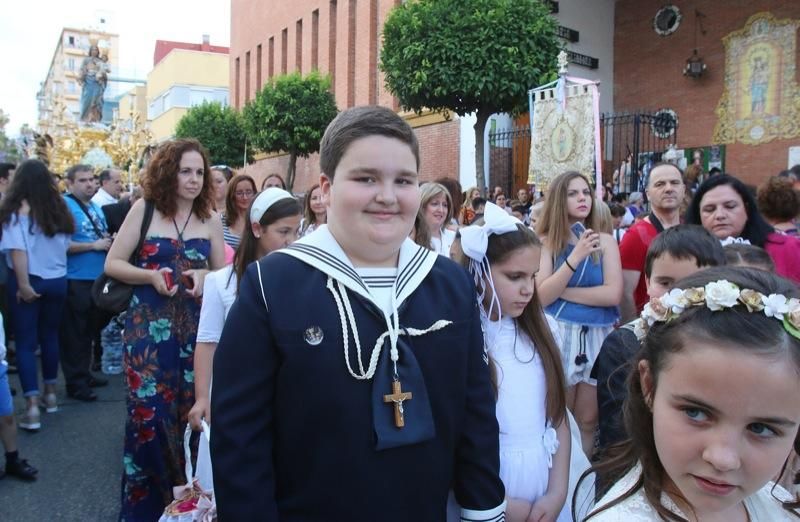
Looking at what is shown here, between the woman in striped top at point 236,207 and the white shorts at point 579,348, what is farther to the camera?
the woman in striped top at point 236,207

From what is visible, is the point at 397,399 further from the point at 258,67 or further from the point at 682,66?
the point at 258,67

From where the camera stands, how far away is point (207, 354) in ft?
9.95

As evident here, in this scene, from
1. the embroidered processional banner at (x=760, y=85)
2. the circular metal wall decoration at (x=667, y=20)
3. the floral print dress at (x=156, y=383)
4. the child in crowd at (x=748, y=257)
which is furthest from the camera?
→ the circular metal wall decoration at (x=667, y=20)

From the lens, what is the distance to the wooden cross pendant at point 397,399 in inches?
66.0

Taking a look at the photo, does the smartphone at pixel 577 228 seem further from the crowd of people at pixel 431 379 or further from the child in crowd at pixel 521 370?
the child in crowd at pixel 521 370

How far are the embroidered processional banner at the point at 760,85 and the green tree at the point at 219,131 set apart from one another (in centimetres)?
1891

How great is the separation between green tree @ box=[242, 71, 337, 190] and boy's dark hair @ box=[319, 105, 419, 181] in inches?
791

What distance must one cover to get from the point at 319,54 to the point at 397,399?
25434 mm

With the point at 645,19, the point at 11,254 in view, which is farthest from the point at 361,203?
the point at 645,19

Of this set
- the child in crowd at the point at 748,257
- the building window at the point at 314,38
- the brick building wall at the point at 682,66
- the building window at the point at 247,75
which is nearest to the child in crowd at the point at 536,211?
the child in crowd at the point at 748,257

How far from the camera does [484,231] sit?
2.72 m

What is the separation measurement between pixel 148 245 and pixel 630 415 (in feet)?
9.33

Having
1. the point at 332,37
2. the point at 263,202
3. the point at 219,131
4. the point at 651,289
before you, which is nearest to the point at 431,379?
the point at 651,289

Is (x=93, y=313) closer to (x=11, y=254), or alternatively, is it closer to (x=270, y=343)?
(x=11, y=254)
